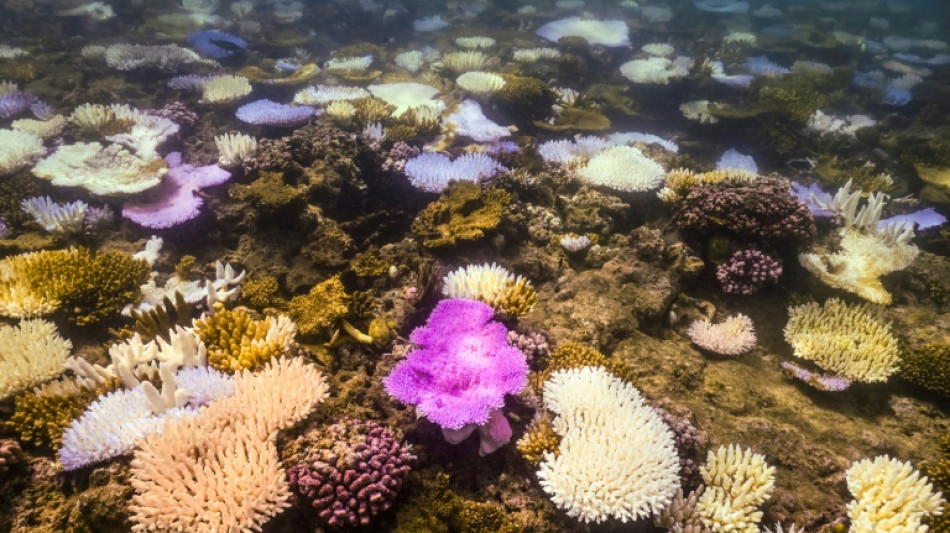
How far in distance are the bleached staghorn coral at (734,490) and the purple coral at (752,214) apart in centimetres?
283

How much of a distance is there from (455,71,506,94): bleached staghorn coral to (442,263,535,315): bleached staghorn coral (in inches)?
212

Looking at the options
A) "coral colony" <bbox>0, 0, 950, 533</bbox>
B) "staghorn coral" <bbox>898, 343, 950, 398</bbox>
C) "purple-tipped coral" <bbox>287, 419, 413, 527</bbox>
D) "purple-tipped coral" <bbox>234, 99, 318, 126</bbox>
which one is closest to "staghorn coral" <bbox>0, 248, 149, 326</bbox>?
"coral colony" <bbox>0, 0, 950, 533</bbox>

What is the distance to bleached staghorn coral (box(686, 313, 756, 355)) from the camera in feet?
17.0

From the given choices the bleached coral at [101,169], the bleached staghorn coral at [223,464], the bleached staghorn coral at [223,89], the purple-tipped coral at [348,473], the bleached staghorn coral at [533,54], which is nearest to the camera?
the bleached staghorn coral at [223,464]

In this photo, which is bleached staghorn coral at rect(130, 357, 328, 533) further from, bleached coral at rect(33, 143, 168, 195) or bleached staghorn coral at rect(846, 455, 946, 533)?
bleached staghorn coral at rect(846, 455, 946, 533)

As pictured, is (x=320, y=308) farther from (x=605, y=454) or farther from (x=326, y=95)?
(x=326, y=95)

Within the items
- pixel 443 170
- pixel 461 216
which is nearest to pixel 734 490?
pixel 461 216

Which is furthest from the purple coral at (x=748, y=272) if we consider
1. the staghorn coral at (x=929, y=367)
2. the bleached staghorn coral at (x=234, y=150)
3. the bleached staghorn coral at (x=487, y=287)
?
the bleached staghorn coral at (x=234, y=150)

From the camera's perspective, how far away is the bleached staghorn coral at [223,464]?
3086 millimetres

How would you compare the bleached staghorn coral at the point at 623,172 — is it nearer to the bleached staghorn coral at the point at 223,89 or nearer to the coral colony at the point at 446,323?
the coral colony at the point at 446,323

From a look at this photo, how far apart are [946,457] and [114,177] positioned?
1009cm

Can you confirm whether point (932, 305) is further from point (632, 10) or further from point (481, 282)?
point (632, 10)

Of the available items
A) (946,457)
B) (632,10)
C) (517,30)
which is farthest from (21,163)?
(632,10)

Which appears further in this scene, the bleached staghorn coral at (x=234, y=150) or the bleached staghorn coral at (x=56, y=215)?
the bleached staghorn coral at (x=234, y=150)
